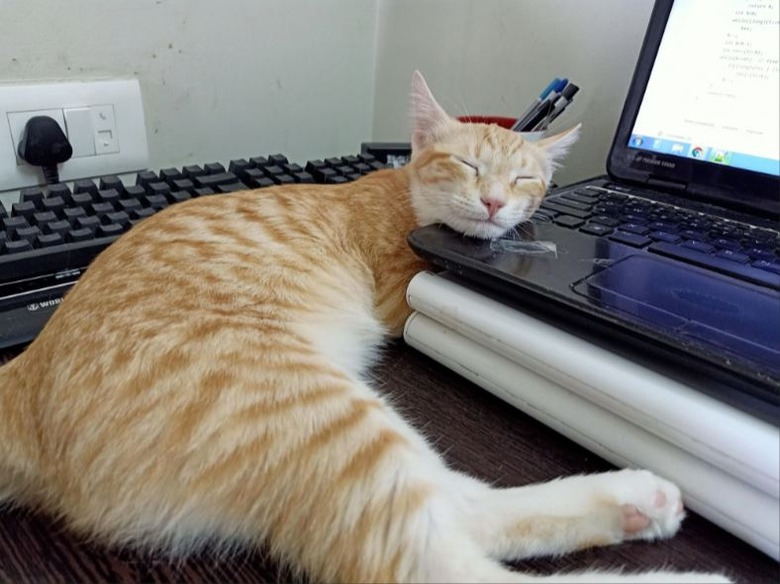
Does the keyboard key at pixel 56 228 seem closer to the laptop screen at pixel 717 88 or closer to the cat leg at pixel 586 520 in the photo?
the cat leg at pixel 586 520

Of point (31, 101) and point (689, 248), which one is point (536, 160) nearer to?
point (689, 248)

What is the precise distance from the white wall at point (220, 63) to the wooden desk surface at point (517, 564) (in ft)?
2.61

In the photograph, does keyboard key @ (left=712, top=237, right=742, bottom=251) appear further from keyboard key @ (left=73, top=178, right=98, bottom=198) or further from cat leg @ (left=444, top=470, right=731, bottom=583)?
keyboard key @ (left=73, top=178, right=98, bottom=198)

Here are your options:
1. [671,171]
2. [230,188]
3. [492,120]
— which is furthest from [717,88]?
[230,188]

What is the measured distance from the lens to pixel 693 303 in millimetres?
554

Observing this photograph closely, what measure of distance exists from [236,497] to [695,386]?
0.37 m

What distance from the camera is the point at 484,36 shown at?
1196 millimetres

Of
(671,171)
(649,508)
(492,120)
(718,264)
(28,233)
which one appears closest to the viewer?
(649,508)

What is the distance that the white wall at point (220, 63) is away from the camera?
0.99 metres

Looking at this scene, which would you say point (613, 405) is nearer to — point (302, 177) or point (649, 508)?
point (649, 508)

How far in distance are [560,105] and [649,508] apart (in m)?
0.71

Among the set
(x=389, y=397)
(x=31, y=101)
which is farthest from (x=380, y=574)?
(x=31, y=101)

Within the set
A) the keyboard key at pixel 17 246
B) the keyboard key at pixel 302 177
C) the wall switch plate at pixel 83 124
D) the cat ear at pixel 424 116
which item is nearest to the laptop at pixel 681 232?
the cat ear at pixel 424 116

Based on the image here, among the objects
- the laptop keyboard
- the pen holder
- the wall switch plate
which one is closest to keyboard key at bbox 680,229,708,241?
the laptop keyboard
